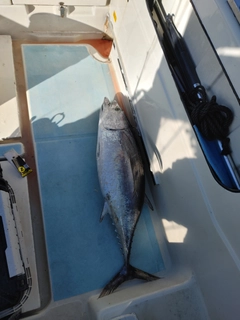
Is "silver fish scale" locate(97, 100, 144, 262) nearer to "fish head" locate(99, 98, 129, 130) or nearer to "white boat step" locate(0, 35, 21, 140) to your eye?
"fish head" locate(99, 98, 129, 130)

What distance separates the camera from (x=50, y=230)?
1776mm

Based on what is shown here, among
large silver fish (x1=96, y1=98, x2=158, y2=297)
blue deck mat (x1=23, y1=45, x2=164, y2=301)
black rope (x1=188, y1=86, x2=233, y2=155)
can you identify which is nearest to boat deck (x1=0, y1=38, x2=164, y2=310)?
blue deck mat (x1=23, y1=45, x2=164, y2=301)

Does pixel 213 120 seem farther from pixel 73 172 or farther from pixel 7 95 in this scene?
pixel 7 95

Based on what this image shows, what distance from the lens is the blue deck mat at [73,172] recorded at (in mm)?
1723

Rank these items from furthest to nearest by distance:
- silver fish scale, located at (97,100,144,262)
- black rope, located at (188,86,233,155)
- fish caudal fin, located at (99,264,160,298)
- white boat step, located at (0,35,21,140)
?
white boat step, located at (0,35,21,140) < silver fish scale, located at (97,100,144,262) < fish caudal fin, located at (99,264,160,298) < black rope, located at (188,86,233,155)

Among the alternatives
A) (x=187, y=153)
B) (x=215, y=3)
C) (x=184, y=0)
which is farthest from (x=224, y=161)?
(x=184, y=0)

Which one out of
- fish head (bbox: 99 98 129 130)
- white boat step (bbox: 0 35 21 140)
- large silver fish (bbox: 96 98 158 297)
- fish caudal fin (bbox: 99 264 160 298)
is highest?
white boat step (bbox: 0 35 21 140)

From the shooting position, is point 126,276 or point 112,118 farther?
point 112,118

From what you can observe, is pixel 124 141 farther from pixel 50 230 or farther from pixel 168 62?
pixel 50 230

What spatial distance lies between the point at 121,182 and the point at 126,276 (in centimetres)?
64

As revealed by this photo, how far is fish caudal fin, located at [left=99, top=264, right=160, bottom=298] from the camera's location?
5.41 ft

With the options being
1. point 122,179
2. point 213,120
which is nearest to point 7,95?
point 122,179

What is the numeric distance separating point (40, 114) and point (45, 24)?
969 mm

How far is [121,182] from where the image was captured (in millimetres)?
1835
